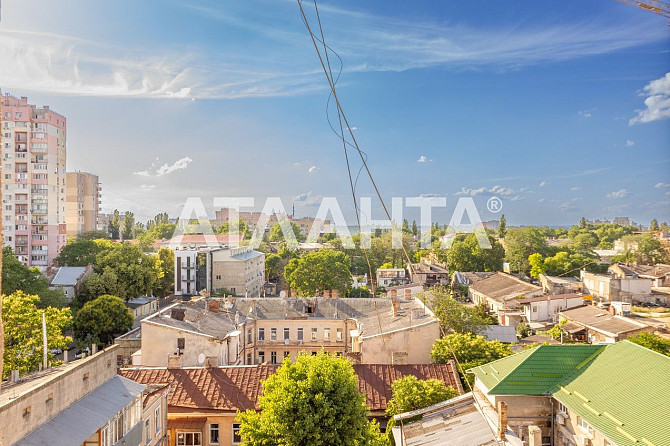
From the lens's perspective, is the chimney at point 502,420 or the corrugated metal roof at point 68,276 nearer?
the chimney at point 502,420

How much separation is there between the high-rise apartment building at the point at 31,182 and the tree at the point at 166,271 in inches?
413

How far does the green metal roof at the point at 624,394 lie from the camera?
8742 millimetres

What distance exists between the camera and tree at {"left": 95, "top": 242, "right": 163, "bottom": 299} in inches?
1304

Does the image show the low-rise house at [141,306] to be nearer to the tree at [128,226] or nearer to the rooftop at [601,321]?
the rooftop at [601,321]

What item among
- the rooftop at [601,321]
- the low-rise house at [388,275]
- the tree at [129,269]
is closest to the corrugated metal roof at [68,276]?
the tree at [129,269]

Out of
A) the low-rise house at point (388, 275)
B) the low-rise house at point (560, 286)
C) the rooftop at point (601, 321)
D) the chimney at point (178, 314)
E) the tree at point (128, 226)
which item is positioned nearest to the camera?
the chimney at point (178, 314)

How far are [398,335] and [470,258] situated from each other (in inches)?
1538

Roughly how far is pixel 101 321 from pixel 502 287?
1241 inches

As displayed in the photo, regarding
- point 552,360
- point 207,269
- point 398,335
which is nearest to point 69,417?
point 552,360

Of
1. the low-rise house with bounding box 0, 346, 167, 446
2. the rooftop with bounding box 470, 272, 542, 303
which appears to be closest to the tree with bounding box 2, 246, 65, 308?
the low-rise house with bounding box 0, 346, 167, 446

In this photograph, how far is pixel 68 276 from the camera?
3472 cm

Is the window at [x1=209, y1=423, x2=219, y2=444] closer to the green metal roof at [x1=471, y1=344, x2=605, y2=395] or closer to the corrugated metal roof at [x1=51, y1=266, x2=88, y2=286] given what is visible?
the green metal roof at [x1=471, y1=344, x2=605, y2=395]

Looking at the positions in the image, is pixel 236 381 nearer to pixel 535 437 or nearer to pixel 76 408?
pixel 76 408

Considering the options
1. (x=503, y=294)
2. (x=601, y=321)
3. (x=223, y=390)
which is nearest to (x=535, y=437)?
(x=223, y=390)
